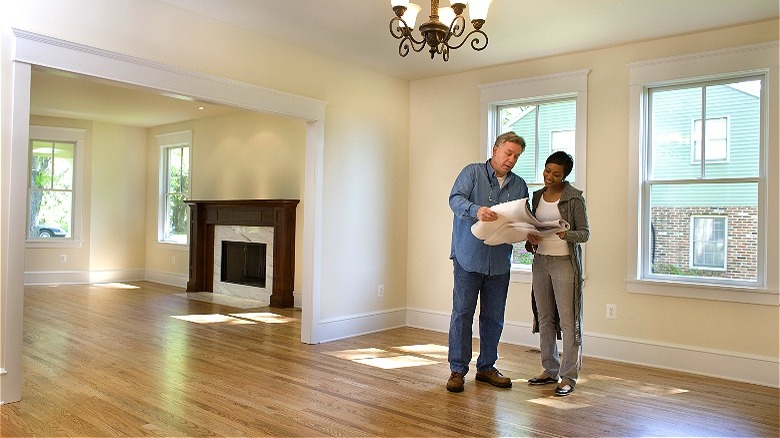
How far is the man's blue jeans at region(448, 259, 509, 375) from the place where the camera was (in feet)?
11.9

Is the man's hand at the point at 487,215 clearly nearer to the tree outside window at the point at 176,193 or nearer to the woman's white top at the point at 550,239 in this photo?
the woman's white top at the point at 550,239

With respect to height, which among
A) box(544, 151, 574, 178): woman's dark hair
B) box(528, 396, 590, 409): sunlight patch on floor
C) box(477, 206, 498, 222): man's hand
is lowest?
box(528, 396, 590, 409): sunlight patch on floor

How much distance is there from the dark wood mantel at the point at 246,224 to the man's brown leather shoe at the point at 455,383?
391 centimetres

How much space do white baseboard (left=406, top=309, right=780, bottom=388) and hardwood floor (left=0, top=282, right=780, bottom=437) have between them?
0.43 feet

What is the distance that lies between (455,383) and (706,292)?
2.06 m

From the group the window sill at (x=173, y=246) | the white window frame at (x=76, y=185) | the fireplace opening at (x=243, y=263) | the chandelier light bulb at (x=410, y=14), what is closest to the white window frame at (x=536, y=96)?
the chandelier light bulb at (x=410, y=14)

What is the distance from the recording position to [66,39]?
341 centimetres

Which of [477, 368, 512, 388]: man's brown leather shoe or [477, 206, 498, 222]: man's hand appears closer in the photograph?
[477, 206, 498, 222]: man's hand

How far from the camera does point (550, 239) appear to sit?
3508 mm

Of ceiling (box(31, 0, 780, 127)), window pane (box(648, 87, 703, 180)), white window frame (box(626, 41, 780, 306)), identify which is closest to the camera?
ceiling (box(31, 0, 780, 127))

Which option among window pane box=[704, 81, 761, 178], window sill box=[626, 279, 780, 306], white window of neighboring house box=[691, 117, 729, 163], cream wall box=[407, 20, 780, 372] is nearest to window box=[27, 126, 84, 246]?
cream wall box=[407, 20, 780, 372]

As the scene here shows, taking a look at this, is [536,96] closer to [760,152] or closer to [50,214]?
[760,152]

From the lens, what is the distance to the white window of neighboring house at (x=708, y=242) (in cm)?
425

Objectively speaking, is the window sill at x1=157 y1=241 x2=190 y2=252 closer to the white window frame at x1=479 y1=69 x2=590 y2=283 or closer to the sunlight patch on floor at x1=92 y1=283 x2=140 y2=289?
the sunlight patch on floor at x1=92 y1=283 x2=140 y2=289
